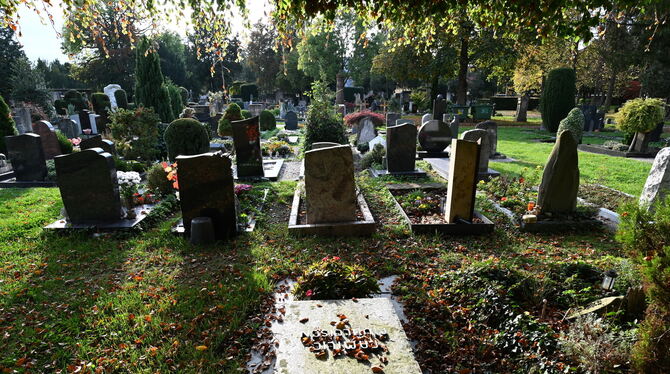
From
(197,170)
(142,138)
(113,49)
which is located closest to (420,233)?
(197,170)

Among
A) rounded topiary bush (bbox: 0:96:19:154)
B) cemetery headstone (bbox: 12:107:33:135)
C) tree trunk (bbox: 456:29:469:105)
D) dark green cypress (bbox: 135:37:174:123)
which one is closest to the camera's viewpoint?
rounded topiary bush (bbox: 0:96:19:154)

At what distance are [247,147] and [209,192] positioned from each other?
4.61m

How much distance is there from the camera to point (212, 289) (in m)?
4.67

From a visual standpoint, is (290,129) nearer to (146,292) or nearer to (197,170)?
(197,170)

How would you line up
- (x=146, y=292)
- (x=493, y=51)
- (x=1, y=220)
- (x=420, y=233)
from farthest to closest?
1. (x=493, y=51)
2. (x=1, y=220)
3. (x=420, y=233)
4. (x=146, y=292)

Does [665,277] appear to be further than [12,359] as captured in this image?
No

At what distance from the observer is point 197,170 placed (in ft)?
19.7

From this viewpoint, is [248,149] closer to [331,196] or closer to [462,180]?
[331,196]

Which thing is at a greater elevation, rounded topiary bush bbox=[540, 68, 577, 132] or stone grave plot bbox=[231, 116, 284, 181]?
rounded topiary bush bbox=[540, 68, 577, 132]

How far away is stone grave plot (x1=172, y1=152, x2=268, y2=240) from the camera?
6000 mm

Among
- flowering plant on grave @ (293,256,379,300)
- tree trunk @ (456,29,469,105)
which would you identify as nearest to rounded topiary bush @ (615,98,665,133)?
tree trunk @ (456,29,469,105)

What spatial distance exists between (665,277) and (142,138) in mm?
12946

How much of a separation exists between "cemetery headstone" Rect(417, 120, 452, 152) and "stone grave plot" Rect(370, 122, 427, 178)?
3.44 m

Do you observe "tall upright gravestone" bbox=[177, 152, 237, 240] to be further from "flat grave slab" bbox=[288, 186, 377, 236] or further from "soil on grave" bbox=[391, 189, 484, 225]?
"soil on grave" bbox=[391, 189, 484, 225]
